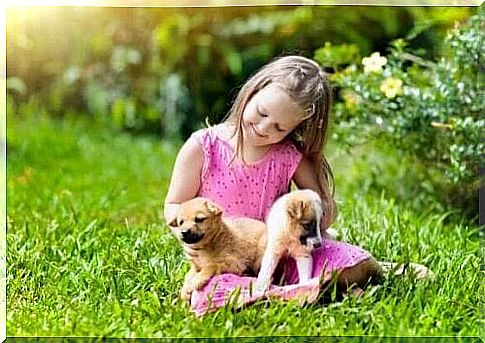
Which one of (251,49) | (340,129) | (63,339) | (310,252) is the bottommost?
(63,339)

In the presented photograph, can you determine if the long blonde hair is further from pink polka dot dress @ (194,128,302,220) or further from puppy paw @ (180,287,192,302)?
puppy paw @ (180,287,192,302)

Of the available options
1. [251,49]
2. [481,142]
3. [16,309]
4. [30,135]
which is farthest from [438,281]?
[30,135]

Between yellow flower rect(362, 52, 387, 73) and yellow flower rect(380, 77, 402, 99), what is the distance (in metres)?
0.03

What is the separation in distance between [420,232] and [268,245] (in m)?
0.39

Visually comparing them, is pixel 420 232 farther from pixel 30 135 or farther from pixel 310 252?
pixel 30 135

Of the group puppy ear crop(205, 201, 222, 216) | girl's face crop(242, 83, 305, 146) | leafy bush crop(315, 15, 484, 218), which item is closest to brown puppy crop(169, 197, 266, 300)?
puppy ear crop(205, 201, 222, 216)

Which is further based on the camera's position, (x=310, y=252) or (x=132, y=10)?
(x=132, y=10)

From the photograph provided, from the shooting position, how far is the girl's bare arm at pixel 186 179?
1.34 metres

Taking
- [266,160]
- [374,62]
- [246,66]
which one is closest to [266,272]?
[266,160]

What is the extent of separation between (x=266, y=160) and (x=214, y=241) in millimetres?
132

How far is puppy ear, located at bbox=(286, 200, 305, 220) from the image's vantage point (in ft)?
4.24

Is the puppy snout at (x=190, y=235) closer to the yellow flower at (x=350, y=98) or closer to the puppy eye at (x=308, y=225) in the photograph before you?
the puppy eye at (x=308, y=225)

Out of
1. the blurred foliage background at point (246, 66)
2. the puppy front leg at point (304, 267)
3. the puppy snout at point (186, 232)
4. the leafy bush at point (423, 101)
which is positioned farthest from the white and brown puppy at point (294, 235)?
the leafy bush at point (423, 101)

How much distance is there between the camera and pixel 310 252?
130cm
